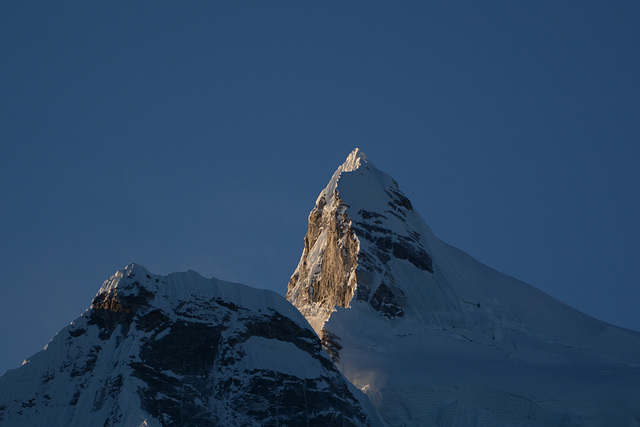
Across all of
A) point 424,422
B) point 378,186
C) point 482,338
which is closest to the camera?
point 424,422

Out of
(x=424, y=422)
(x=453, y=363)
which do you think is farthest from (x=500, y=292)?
(x=424, y=422)

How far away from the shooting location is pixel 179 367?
112000 millimetres

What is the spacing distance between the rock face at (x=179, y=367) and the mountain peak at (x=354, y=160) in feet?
210

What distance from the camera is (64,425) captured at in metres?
108

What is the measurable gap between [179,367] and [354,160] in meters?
78.8

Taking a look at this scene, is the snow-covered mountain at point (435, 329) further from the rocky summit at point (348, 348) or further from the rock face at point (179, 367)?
the rock face at point (179, 367)

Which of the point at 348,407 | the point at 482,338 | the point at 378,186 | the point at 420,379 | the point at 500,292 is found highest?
the point at 378,186

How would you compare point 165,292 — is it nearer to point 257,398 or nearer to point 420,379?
point 257,398

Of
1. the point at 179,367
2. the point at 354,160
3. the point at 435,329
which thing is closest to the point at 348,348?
the point at 435,329

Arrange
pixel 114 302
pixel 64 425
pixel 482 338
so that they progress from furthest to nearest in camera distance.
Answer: pixel 482 338, pixel 114 302, pixel 64 425

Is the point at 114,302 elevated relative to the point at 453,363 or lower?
lower

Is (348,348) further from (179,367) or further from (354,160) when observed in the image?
(354,160)

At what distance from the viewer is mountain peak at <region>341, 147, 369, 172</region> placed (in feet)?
599

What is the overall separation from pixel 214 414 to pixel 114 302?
48.4 ft
